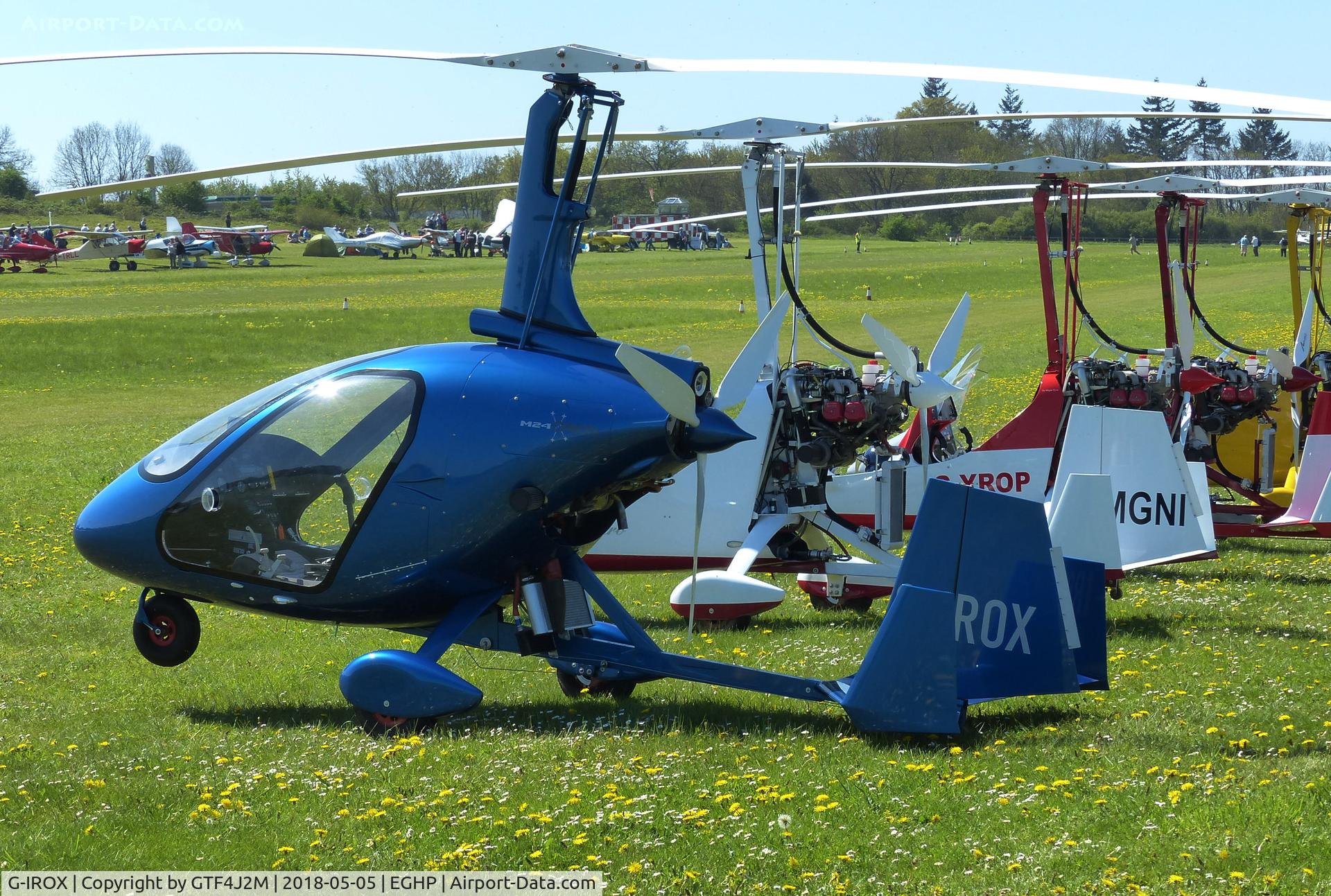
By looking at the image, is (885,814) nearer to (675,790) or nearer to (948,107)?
(675,790)

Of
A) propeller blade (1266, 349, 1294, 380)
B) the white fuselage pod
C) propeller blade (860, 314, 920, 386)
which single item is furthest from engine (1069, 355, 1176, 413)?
the white fuselage pod

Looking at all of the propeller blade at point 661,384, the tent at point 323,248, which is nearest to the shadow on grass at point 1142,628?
the propeller blade at point 661,384

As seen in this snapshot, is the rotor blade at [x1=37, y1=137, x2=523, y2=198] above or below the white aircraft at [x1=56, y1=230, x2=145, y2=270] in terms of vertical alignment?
below

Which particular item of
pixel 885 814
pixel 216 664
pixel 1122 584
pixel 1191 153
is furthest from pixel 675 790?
pixel 1191 153

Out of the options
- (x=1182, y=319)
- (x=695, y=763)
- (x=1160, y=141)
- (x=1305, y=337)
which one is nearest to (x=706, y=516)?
(x=695, y=763)

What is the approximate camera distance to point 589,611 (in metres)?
7.75

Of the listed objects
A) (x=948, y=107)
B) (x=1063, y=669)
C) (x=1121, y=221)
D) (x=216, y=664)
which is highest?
(x=948, y=107)

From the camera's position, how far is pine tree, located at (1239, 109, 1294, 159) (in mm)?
98812

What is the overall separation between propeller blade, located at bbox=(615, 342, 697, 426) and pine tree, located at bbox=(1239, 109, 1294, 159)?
100 metres

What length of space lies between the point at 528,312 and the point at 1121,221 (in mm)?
69299

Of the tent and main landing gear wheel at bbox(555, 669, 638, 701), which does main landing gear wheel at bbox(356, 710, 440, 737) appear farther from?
the tent

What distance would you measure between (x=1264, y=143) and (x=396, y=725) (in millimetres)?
106696

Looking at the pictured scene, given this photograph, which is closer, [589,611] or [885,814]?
[885,814]

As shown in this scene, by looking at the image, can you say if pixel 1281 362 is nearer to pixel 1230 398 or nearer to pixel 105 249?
pixel 1230 398
